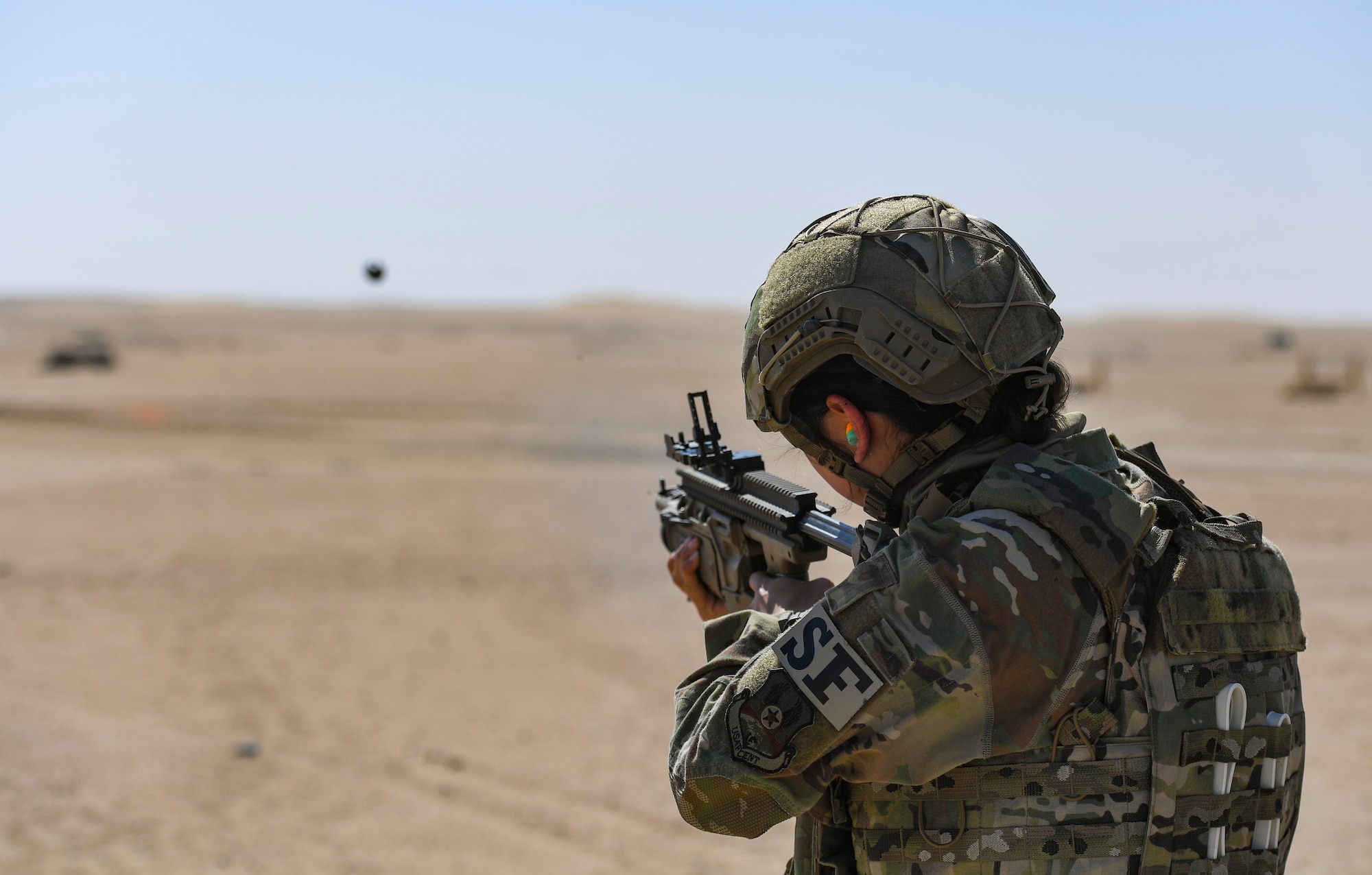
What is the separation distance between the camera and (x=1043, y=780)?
2078 millimetres

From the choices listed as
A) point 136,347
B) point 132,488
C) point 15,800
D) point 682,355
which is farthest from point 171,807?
point 136,347

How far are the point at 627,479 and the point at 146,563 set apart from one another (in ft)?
24.7

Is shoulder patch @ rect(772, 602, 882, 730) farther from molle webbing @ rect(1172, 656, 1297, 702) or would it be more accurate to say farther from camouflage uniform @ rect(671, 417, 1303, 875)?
molle webbing @ rect(1172, 656, 1297, 702)

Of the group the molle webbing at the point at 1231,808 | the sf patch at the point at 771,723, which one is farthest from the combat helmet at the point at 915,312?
the molle webbing at the point at 1231,808

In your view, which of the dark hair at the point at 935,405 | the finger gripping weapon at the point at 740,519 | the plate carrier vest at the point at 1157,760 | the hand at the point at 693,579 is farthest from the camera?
the hand at the point at 693,579

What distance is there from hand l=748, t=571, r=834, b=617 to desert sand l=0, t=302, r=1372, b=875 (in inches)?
12.8

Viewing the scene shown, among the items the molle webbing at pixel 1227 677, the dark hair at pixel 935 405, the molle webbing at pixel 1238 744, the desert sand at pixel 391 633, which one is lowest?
the desert sand at pixel 391 633

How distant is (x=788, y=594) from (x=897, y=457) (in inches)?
30.2

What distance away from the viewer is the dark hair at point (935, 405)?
2168 mm

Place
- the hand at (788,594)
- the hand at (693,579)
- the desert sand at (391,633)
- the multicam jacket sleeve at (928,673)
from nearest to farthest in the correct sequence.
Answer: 1. the multicam jacket sleeve at (928,673)
2. the hand at (788,594)
3. the hand at (693,579)
4. the desert sand at (391,633)

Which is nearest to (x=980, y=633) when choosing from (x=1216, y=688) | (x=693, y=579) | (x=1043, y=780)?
(x=1043, y=780)

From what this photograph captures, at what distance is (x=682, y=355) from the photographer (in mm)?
46375

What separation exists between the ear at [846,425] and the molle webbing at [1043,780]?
0.61m

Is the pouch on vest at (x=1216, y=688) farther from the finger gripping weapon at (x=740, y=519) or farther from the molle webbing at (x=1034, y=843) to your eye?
the finger gripping weapon at (x=740, y=519)
